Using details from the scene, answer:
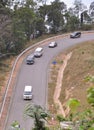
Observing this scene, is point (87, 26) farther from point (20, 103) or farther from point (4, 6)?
point (20, 103)

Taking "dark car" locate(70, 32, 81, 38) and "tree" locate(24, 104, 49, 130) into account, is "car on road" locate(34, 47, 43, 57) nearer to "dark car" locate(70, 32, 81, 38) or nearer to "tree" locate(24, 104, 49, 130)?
"dark car" locate(70, 32, 81, 38)

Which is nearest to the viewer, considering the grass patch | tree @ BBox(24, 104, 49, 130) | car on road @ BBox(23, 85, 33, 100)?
tree @ BBox(24, 104, 49, 130)

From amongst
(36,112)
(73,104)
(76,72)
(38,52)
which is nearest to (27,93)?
(76,72)

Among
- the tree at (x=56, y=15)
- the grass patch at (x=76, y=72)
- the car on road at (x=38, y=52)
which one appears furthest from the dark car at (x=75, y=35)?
the car on road at (x=38, y=52)

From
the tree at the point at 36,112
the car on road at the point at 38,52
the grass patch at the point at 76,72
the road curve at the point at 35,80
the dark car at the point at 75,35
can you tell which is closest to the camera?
the tree at the point at 36,112

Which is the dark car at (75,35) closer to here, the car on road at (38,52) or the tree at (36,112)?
the car on road at (38,52)

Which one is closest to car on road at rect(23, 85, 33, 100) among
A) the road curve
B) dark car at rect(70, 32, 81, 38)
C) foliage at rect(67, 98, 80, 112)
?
the road curve

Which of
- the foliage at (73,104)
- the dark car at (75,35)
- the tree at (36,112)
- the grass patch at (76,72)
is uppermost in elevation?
the foliage at (73,104)

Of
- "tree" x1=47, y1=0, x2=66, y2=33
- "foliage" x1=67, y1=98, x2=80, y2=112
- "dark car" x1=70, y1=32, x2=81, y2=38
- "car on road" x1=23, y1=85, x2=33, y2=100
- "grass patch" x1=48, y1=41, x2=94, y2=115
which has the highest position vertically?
"foliage" x1=67, y1=98, x2=80, y2=112
